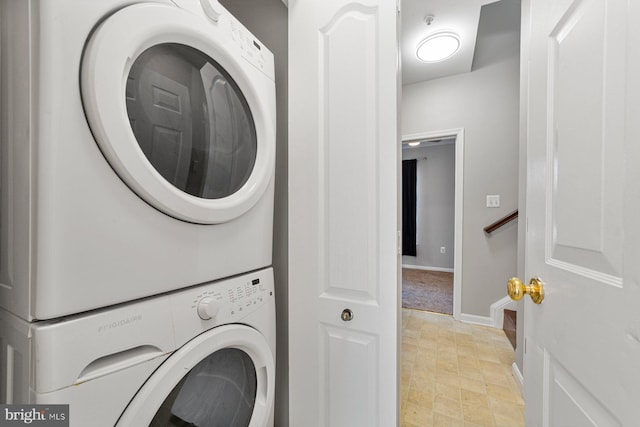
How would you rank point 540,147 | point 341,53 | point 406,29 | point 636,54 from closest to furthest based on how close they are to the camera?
point 636,54, point 540,147, point 341,53, point 406,29

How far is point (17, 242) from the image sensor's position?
44 centimetres

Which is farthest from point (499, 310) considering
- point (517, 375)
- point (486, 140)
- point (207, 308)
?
point (207, 308)

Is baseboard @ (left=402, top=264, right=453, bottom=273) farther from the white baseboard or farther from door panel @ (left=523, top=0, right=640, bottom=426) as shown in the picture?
door panel @ (left=523, top=0, right=640, bottom=426)

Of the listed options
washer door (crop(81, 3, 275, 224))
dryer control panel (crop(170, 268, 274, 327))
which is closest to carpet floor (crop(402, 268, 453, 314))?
dryer control panel (crop(170, 268, 274, 327))

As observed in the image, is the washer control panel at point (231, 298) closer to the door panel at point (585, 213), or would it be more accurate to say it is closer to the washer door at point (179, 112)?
the washer door at point (179, 112)

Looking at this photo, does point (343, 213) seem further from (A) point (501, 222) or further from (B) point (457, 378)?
(A) point (501, 222)

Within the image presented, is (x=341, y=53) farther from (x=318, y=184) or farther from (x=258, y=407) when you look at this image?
(x=258, y=407)

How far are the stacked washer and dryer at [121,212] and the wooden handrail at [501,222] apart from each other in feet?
7.67

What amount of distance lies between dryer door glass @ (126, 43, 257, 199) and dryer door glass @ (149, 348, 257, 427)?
0.46 metres

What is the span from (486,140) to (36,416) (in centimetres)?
293

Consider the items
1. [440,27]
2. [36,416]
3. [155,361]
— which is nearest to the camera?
[36,416]

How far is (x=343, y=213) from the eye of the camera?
0.90 m

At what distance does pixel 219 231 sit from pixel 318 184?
1.32 feet

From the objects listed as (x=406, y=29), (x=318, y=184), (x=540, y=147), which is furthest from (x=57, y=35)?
(x=406, y=29)
